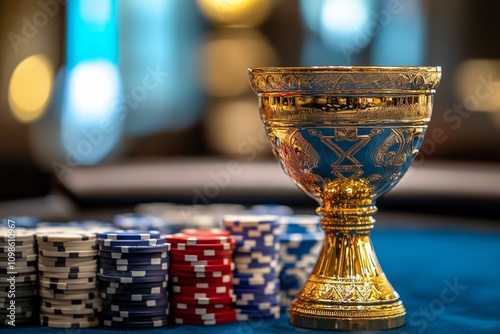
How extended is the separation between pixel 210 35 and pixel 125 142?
1.04 metres

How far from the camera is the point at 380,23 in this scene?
7488 millimetres

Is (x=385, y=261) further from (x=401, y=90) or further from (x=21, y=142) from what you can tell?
(x=21, y=142)

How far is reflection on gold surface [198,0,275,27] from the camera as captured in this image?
7.74 meters

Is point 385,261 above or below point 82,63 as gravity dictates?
below

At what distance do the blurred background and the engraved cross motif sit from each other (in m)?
4.15

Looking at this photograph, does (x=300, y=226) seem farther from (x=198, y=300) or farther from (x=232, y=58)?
(x=232, y=58)

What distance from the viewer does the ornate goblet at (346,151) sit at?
2.75 m

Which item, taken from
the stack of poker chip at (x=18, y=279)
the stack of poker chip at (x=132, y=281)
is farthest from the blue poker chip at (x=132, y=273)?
the stack of poker chip at (x=18, y=279)

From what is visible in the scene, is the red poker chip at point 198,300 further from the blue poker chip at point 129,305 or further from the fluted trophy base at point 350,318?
the fluted trophy base at point 350,318

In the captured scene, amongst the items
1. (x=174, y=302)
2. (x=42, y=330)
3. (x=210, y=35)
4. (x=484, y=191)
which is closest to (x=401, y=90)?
(x=174, y=302)

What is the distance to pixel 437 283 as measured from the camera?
3.77 meters

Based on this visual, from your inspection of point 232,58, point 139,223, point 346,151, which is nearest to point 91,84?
point 232,58

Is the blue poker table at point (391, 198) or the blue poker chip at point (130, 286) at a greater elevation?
the blue poker table at point (391, 198)

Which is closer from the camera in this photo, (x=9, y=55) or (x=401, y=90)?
(x=401, y=90)
